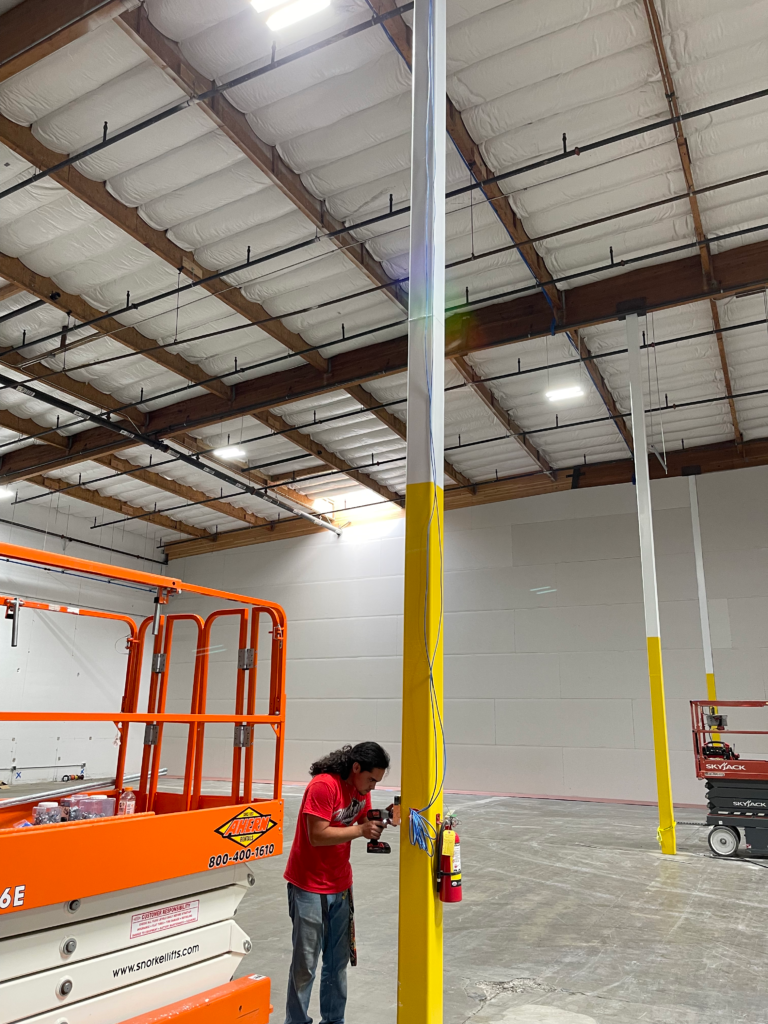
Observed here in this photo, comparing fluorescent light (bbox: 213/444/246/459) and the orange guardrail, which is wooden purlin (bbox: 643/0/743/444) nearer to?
the orange guardrail

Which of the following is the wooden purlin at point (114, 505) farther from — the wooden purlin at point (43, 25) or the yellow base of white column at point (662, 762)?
the yellow base of white column at point (662, 762)

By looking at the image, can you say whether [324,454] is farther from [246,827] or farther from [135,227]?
[246,827]

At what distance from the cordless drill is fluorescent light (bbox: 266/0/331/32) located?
701 centimetres

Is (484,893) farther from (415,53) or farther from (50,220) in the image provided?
(50,220)

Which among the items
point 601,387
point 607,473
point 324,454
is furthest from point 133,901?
point 607,473

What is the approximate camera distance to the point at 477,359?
14.6 meters

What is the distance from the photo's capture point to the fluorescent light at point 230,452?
17.8 metres

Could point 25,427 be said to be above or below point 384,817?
above

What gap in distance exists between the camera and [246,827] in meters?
4.25

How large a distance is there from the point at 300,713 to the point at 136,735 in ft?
18.1

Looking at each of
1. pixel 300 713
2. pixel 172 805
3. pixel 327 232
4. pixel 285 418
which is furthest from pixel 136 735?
pixel 172 805

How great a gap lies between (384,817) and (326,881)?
48 cm

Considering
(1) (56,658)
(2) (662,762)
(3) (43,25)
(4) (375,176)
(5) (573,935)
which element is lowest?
(5) (573,935)

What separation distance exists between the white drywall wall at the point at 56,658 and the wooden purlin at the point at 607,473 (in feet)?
23.8
